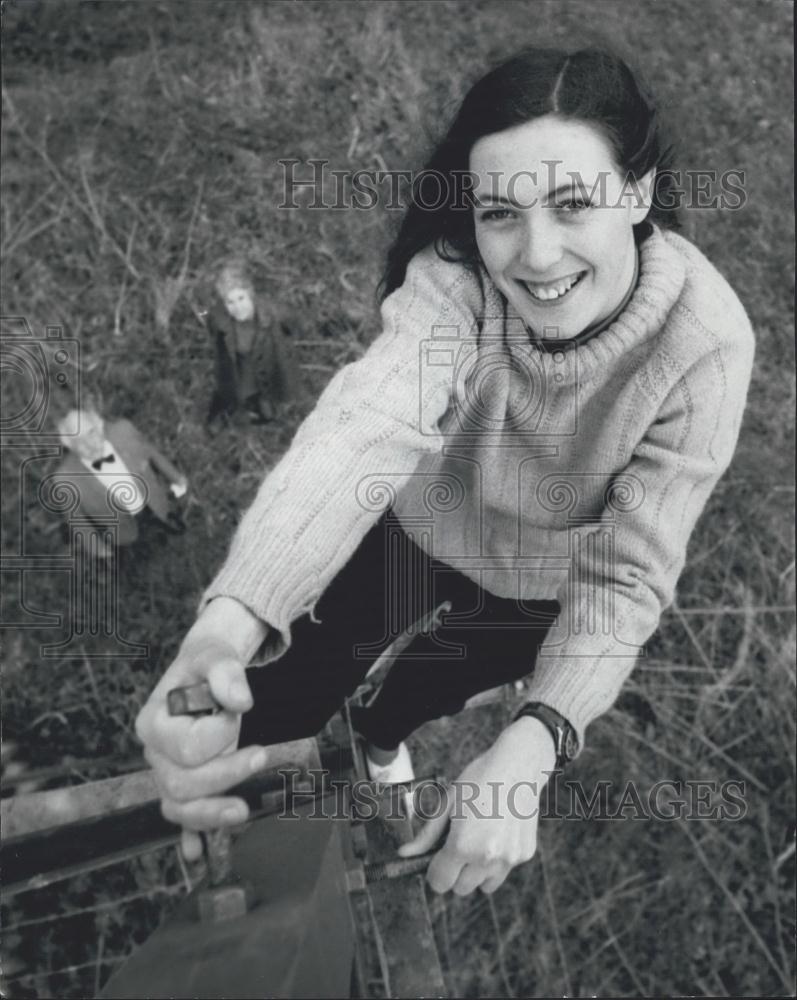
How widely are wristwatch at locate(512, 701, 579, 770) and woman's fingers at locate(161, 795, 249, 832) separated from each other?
0.42 meters

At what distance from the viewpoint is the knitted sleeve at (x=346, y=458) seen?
1.03 m

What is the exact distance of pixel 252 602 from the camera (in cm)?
100

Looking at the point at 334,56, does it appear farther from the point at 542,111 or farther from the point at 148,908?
the point at 148,908

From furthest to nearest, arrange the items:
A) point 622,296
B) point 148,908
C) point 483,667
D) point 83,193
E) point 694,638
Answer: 1. point 83,193
2. point 694,638
3. point 148,908
4. point 483,667
5. point 622,296

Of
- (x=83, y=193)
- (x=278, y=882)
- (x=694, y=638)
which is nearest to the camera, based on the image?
(x=278, y=882)

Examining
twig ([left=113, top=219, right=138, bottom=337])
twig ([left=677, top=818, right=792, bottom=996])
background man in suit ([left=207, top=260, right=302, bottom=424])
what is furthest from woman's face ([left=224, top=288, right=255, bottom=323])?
twig ([left=677, top=818, right=792, bottom=996])

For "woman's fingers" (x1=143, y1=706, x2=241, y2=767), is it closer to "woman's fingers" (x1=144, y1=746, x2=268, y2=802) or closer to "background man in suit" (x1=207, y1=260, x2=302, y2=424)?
"woman's fingers" (x1=144, y1=746, x2=268, y2=802)

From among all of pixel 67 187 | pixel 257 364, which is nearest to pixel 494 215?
pixel 257 364

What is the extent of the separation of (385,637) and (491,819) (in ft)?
2.09

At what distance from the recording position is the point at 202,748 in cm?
87

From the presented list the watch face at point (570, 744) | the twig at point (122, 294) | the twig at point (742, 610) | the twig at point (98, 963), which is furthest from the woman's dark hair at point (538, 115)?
the twig at point (98, 963)

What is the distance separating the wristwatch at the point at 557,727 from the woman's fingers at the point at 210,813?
0.42 m

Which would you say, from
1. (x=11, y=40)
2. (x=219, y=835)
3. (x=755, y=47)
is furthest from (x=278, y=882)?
(x=755, y=47)

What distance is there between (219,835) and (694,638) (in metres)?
1.68
